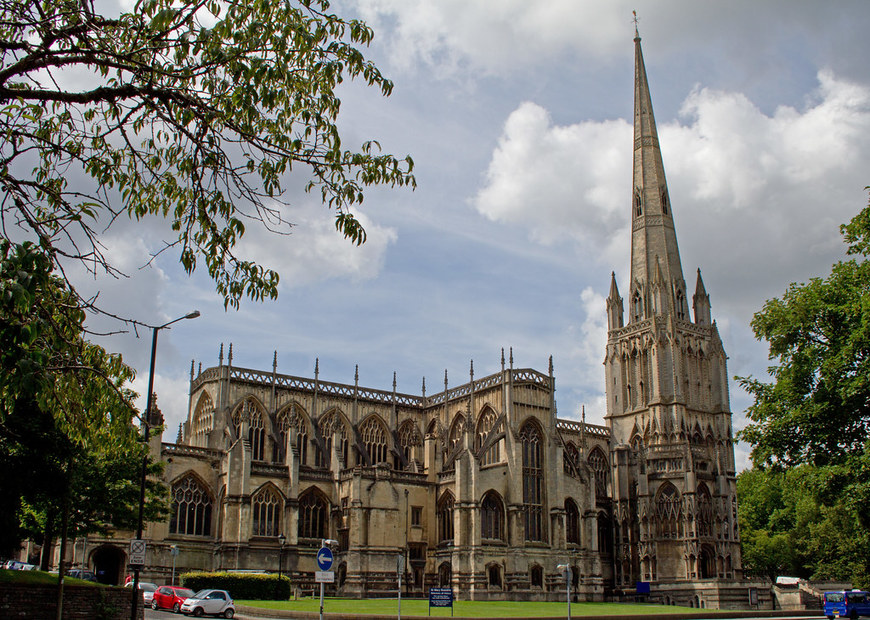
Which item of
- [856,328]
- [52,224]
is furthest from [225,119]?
[856,328]

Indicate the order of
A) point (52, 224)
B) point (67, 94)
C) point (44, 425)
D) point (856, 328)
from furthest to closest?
point (856, 328)
point (44, 425)
point (52, 224)
point (67, 94)

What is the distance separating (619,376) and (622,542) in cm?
1949

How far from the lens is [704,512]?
2462 inches

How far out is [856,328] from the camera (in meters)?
27.8

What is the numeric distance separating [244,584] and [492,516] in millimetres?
18072

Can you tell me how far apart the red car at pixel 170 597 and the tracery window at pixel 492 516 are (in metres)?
22.0

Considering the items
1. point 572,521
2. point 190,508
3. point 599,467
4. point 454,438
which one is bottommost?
point 572,521

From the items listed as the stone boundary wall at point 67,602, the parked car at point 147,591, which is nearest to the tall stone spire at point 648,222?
the parked car at point 147,591

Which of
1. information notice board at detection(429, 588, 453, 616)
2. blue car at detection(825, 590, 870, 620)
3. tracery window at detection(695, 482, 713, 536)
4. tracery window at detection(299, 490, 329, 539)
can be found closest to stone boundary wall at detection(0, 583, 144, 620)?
information notice board at detection(429, 588, 453, 616)

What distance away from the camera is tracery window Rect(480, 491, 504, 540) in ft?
169

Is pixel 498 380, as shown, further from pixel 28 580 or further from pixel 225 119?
pixel 225 119

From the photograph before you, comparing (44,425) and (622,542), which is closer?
(44,425)

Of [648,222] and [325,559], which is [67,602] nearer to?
[325,559]

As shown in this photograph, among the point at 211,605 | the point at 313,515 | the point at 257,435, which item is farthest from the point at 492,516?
the point at 211,605
